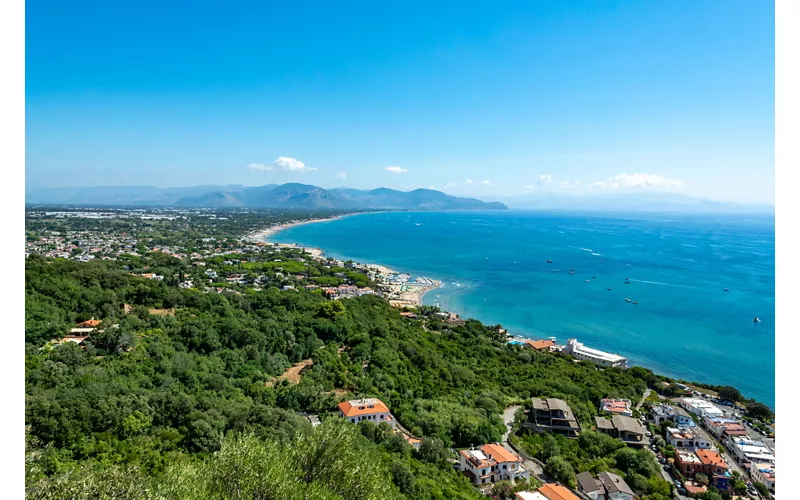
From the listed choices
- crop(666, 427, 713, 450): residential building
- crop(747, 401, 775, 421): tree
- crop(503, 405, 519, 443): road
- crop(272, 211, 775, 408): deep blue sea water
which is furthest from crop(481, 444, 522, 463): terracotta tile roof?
crop(272, 211, 775, 408): deep blue sea water

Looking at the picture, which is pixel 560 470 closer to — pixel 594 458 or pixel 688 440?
pixel 594 458

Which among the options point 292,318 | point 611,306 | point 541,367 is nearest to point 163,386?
point 292,318

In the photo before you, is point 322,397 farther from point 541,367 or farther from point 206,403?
point 541,367

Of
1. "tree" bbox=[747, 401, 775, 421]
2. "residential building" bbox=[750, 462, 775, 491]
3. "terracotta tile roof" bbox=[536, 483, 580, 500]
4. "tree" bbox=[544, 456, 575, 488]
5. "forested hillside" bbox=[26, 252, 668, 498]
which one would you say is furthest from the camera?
"tree" bbox=[747, 401, 775, 421]

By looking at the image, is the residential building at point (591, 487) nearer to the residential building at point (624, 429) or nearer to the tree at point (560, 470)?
the tree at point (560, 470)

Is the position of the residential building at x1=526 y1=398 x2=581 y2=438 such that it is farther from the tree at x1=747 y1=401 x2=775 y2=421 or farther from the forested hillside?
the tree at x1=747 y1=401 x2=775 y2=421

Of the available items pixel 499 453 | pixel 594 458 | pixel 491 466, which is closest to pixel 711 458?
pixel 594 458

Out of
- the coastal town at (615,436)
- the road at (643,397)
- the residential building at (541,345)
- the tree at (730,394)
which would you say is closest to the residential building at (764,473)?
the coastal town at (615,436)

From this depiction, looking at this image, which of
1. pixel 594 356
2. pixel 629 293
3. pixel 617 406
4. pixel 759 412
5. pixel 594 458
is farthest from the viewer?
pixel 629 293
